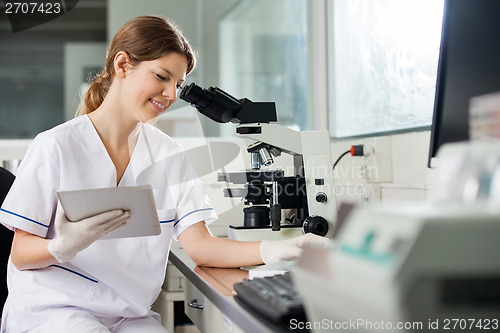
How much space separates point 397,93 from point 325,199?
0.54m

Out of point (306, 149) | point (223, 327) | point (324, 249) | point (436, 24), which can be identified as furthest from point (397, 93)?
point (324, 249)

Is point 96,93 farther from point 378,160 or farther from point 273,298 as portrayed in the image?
point 273,298

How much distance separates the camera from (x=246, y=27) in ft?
9.51

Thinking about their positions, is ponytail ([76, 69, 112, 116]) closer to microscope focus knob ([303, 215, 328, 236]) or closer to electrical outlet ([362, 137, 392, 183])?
microscope focus knob ([303, 215, 328, 236])

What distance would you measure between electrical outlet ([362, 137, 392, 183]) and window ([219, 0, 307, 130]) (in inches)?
31.6

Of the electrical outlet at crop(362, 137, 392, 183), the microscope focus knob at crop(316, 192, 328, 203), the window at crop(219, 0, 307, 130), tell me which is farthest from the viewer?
the window at crop(219, 0, 307, 130)

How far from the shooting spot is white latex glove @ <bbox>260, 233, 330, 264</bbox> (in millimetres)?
1328

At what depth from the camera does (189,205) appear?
157cm

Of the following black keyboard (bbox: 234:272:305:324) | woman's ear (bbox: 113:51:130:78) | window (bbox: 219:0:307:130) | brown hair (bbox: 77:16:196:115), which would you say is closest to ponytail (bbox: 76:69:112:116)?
brown hair (bbox: 77:16:196:115)

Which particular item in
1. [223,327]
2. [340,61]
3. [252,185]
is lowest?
[223,327]

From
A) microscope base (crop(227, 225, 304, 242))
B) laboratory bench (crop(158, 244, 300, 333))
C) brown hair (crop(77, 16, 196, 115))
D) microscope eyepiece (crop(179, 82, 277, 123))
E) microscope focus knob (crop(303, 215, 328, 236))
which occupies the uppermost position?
brown hair (crop(77, 16, 196, 115))

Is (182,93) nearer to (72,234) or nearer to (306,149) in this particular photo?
(306,149)

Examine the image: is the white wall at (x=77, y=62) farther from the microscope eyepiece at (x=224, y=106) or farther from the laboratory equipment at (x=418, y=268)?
the laboratory equipment at (x=418, y=268)

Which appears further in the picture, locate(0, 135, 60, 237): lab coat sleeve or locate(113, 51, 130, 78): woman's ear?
locate(113, 51, 130, 78): woman's ear
